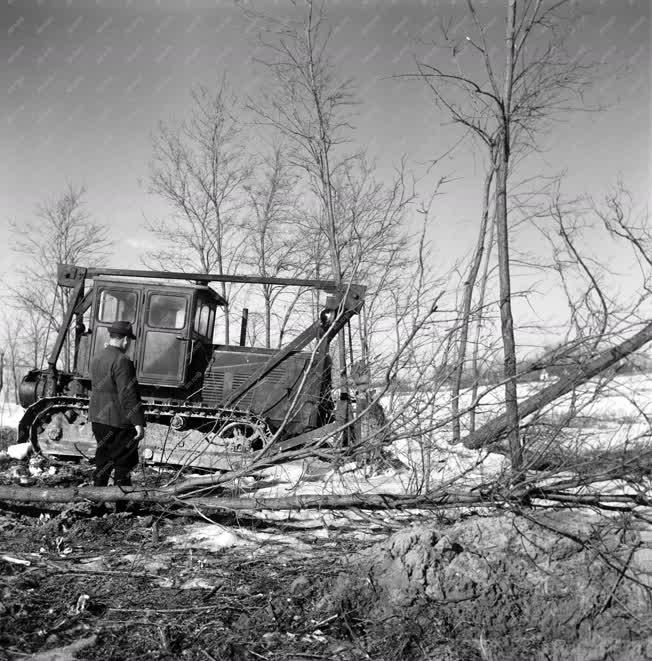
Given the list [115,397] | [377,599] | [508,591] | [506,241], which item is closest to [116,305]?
[115,397]

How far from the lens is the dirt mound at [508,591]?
10.1 ft

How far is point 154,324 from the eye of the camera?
8.68 m

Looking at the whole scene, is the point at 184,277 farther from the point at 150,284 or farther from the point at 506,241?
the point at 506,241

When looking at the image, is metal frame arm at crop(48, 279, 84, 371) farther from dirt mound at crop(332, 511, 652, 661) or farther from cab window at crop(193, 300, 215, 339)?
dirt mound at crop(332, 511, 652, 661)

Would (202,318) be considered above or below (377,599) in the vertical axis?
above

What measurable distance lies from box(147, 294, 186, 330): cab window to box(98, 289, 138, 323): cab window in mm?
305

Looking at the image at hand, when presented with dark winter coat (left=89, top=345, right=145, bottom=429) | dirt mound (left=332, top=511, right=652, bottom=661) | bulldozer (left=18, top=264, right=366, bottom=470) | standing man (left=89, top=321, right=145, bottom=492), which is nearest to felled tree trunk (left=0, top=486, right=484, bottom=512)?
dirt mound (left=332, top=511, right=652, bottom=661)

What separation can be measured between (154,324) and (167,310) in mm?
272

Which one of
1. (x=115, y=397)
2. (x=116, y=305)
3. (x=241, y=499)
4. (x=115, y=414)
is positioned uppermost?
(x=116, y=305)

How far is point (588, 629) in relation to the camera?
3156mm

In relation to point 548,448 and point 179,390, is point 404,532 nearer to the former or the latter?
point 548,448

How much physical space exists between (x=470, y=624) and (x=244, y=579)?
1388mm

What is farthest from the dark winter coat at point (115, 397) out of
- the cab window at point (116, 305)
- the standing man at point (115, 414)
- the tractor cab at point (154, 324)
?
the cab window at point (116, 305)

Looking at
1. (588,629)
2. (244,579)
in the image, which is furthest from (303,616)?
(588,629)
